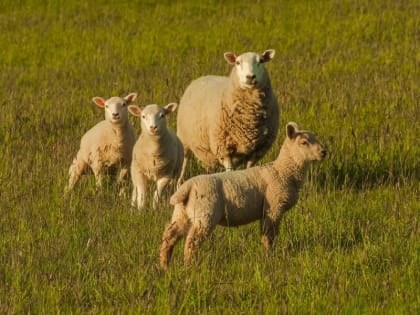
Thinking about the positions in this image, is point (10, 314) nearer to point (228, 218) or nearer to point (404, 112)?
point (228, 218)

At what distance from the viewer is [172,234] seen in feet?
23.0

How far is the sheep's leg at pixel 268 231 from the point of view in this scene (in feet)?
24.3

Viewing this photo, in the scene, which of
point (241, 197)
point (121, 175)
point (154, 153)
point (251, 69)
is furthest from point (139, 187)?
point (241, 197)

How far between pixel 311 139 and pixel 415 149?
2.99 meters

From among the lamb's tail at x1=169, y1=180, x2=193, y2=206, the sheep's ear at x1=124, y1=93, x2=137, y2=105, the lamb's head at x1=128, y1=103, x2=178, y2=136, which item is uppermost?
the lamb's tail at x1=169, y1=180, x2=193, y2=206

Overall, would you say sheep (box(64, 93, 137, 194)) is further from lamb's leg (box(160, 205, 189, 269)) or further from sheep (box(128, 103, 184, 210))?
lamb's leg (box(160, 205, 189, 269))

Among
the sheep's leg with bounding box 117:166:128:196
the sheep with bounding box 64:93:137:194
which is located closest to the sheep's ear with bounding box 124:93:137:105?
the sheep with bounding box 64:93:137:194

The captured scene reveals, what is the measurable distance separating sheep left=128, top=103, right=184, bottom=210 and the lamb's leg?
88.3 inches

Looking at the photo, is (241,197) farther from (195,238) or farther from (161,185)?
(161,185)

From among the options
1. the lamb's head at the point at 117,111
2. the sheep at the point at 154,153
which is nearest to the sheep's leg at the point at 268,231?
the sheep at the point at 154,153

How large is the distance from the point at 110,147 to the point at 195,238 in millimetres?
3344

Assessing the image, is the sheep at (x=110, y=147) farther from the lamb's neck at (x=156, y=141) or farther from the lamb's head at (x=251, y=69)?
the lamb's head at (x=251, y=69)

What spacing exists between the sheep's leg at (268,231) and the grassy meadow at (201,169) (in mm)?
85

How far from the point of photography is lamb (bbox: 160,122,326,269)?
6.94 metres
